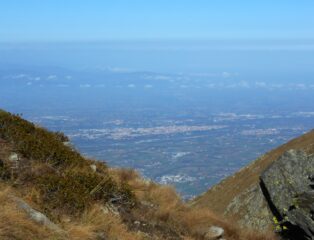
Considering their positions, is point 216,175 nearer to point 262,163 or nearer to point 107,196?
point 262,163

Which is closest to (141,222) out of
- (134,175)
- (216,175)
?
(134,175)

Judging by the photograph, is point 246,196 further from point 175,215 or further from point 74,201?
point 74,201

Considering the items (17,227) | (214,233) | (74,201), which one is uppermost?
(17,227)

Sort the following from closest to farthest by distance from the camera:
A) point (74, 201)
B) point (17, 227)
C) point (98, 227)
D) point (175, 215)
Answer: point (17, 227), point (98, 227), point (74, 201), point (175, 215)

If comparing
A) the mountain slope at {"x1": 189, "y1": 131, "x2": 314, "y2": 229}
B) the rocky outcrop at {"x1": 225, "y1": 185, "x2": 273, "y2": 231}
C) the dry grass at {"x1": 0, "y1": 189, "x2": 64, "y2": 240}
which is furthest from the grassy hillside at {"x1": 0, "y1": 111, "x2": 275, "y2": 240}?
the mountain slope at {"x1": 189, "y1": 131, "x2": 314, "y2": 229}

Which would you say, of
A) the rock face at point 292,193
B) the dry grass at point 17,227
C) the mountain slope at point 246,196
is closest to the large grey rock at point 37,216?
the dry grass at point 17,227

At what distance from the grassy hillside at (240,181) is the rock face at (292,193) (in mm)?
6626

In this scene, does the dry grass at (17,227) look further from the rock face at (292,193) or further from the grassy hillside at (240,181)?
the grassy hillside at (240,181)

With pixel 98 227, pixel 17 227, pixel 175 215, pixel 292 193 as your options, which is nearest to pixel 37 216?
pixel 17 227

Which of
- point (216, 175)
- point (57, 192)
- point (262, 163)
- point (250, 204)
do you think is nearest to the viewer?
point (57, 192)

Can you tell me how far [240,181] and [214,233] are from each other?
48.3 feet

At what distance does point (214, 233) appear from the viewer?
12.5 meters

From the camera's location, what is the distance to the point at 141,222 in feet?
39.2

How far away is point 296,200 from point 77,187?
6.96m
